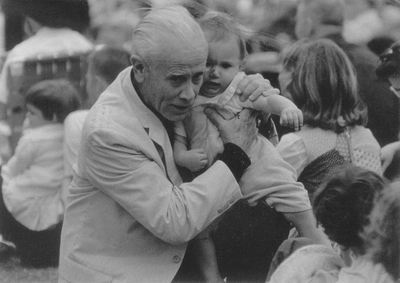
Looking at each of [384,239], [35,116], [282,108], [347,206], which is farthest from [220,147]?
[35,116]

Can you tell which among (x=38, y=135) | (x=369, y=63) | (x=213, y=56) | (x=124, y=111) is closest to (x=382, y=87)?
(x=369, y=63)

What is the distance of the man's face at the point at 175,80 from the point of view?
3275mm

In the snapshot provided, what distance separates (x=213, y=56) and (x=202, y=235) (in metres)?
0.66

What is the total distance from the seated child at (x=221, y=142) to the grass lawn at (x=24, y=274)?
73 centimetres

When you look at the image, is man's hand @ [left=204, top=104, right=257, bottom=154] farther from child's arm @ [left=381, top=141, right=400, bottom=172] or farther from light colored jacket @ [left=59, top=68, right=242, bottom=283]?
child's arm @ [left=381, top=141, right=400, bottom=172]

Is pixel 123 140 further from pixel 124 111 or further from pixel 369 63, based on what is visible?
pixel 369 63

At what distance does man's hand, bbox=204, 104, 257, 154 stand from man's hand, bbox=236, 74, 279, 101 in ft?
0.17

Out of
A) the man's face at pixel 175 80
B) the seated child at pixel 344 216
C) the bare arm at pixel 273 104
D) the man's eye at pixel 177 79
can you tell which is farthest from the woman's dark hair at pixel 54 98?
the seated child at pixel 344 216

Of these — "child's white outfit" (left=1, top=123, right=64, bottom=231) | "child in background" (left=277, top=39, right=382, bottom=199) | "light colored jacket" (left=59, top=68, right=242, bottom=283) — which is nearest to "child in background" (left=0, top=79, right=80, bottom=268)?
"child's white outfit" (left=1, top=123, right=64, bottom=231)

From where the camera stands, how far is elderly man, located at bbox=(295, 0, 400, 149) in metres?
3.68

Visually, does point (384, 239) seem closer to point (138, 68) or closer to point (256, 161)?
point (256, 161)

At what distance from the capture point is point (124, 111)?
3.38 metres

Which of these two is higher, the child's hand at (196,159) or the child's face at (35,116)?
the child's hand at (196,159)

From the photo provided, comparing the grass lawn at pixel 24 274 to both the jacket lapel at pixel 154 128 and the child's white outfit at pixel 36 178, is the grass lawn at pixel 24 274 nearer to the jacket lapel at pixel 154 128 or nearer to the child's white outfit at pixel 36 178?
the child's white outfit at pixel 36 178
